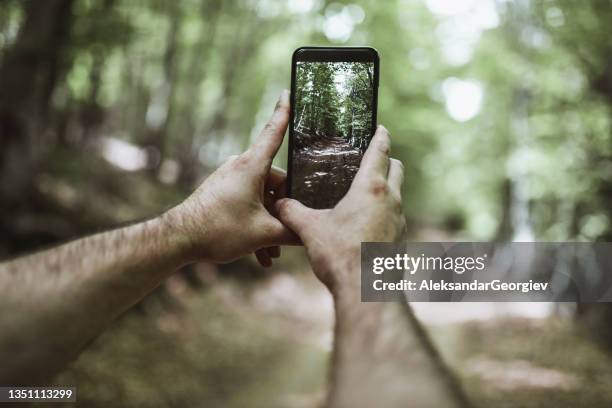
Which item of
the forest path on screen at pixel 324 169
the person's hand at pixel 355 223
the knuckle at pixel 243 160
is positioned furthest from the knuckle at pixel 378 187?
the knuckle at pixel 243 160

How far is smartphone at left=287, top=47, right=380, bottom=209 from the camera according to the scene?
91.6 inches

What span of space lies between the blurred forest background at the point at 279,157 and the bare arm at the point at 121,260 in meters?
0.47

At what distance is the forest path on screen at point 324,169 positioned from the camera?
2299 millimetres

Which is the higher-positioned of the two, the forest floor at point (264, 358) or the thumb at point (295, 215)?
the thumb at point (295, 215)

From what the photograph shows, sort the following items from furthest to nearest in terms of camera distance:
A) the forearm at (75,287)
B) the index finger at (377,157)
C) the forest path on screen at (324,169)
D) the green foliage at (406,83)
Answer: the green foliage at (406,83) → the forest path on screen at (324,169) → the forearm at (75,287) → the index finger at (377,157)

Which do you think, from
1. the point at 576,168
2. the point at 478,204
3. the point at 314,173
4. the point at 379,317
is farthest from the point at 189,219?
the point at 478,204

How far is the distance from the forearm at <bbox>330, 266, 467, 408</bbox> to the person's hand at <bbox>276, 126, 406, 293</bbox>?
0.55 ft

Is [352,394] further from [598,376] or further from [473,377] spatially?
[598,376]

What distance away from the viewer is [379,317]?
1.56 metres

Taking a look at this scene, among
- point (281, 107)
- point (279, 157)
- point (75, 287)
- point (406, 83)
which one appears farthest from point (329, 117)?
point (279, 157)

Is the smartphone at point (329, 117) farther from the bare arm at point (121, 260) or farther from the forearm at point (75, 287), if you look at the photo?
the forearm at point (75, 287)

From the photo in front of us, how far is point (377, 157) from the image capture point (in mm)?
1980

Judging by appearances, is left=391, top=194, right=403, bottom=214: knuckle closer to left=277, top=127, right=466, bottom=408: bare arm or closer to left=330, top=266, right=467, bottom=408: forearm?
left=277, top=127, right=466, bottom=408: bare arm

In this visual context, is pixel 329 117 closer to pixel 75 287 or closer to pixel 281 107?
Result: pixel 281 107
